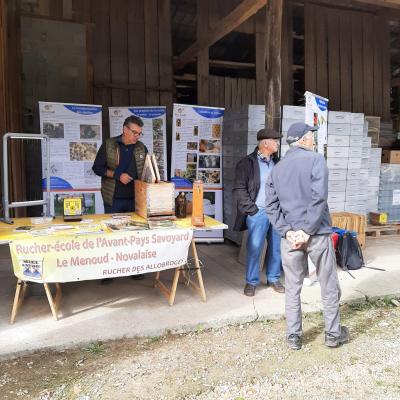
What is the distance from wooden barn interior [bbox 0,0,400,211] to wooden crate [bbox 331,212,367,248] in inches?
74.5

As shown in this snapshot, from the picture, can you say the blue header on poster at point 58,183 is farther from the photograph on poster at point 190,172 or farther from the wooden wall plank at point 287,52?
the wooden wall plank at point 287,52

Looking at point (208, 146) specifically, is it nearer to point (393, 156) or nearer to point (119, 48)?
point (119, 48)

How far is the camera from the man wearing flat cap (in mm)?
4043

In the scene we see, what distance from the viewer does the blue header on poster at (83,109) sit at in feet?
20.4

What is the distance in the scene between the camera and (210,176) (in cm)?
629

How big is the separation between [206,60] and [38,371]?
7.20 metres

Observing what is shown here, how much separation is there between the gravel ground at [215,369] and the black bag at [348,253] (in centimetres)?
158

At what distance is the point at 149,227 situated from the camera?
11.6 feet

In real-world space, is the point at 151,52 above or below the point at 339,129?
above

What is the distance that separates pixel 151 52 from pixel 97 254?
17.8 feet

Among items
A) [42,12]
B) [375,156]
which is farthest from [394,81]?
[42,12]

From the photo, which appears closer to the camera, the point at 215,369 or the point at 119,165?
the point at 215,369

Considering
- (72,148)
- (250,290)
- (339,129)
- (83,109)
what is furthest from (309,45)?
(250,290)

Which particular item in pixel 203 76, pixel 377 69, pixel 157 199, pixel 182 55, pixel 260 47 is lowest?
pixel 157 199
